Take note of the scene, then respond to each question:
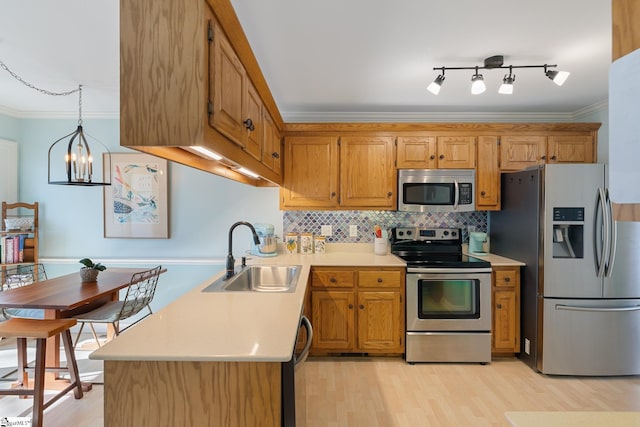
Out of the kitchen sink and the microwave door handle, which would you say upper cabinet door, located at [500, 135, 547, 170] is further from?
the kitchen sink

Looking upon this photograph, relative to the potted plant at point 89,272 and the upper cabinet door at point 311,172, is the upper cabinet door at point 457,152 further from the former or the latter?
the potted plant at point 89,272

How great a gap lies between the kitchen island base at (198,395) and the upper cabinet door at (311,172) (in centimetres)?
223

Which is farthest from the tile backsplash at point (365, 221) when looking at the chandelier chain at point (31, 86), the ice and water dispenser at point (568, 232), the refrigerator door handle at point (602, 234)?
the chandelier chain at point (31, 86)

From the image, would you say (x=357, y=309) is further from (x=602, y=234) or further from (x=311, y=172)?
(x=602, y=234)

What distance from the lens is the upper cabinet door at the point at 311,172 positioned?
10.7 ft

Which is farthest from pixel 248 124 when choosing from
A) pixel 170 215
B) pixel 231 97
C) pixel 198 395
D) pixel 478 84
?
pixel 170 215

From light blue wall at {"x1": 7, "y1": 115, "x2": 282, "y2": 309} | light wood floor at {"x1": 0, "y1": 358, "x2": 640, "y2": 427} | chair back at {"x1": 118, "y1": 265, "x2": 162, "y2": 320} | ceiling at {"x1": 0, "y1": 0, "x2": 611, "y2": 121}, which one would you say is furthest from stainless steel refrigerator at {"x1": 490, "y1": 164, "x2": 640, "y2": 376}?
chair back at {"x1": 118, "y1": 265, "x2": 162, "y2": 320}

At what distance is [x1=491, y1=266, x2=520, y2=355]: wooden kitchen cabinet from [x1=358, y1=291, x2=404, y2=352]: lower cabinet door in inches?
33.4

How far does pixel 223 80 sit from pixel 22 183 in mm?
3632

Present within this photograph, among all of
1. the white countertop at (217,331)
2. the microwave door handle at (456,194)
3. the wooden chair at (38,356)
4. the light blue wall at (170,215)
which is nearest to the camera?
the white countertop at (217,331)

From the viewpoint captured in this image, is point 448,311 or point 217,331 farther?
point 448,311

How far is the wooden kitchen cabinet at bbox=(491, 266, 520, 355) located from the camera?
9.53 ft

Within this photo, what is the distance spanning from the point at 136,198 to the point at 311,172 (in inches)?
75.4

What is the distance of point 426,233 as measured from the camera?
3443 millimetres
